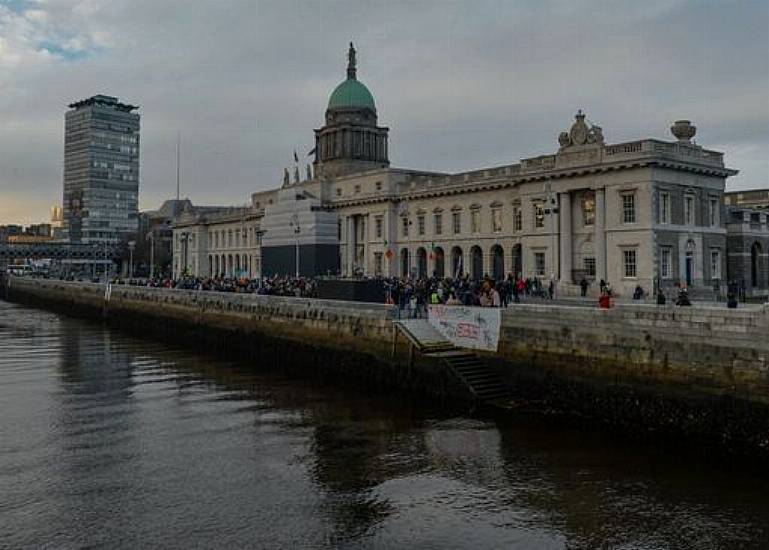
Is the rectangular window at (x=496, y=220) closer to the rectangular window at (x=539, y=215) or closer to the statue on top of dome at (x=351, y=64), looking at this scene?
the rectangular window at (x=539, y=215)

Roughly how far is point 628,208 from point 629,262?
345 cm

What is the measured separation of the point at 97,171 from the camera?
195m

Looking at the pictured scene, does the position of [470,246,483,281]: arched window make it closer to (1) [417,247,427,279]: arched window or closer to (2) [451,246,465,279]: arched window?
(2) [451,246,465,279]: arched window

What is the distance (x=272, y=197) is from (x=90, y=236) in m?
120

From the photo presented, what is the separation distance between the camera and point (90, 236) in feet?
639

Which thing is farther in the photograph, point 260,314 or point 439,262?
point 439,262

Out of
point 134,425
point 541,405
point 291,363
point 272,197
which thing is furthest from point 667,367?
point 272,197

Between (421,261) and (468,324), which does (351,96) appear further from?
(468,324)

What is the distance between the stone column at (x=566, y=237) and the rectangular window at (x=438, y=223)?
→ 17.3 m

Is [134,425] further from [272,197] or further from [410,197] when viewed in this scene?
[272,197]

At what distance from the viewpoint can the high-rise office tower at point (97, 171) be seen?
19388 centimetres

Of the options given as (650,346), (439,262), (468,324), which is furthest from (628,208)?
(650,346)

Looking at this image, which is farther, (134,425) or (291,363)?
(291,363)

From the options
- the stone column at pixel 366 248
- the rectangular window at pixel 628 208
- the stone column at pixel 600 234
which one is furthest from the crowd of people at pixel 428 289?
the stone column at pixel 366 248
